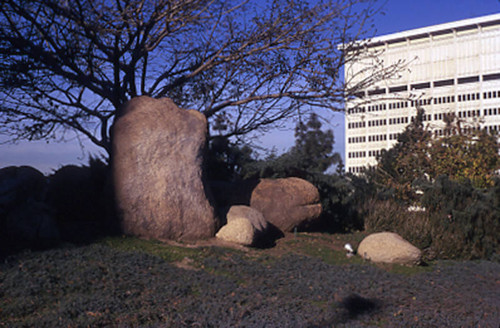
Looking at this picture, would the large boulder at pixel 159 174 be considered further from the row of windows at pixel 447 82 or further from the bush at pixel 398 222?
the row of windows at pixel 447 82

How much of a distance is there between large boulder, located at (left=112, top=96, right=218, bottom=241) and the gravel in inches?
50.1

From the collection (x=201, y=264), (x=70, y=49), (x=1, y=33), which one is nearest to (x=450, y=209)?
(x=201, y=264)

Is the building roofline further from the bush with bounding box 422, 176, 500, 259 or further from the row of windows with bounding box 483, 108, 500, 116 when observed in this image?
the bush with bounding box 422, 176, 500, 259

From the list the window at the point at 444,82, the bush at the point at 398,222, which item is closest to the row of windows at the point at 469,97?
the window at the point at 444,82

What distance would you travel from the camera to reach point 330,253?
31.7 ft

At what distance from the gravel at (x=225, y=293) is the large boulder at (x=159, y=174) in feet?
4.17

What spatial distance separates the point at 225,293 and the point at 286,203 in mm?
5333

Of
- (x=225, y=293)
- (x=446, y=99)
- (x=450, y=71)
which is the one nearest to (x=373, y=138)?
(x=446, y=99)

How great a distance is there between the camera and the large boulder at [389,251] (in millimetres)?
9047

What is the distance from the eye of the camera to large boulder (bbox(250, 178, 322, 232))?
37.4 ft

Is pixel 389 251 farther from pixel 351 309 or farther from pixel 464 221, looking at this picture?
pixel 351 309

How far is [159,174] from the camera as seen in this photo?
9391 millimetres

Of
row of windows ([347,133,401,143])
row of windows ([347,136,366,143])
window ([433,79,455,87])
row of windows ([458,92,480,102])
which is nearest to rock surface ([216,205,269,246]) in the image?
row of windows ([347,133,401,143])

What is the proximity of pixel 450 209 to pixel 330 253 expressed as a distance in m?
3.98
